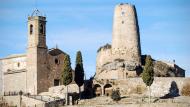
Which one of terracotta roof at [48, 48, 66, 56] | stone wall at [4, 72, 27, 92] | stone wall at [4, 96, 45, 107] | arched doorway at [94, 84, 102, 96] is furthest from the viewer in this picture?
terracotta roof at [48, 48, 66, 56]

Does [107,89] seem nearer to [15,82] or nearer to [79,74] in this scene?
[79,74]

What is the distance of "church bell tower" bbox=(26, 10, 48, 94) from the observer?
6662 centimetres

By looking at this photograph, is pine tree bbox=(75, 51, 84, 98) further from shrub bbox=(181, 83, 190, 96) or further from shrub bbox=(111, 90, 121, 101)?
shrub bbox=(181, 83, 190, 96)

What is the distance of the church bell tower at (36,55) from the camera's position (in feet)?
219

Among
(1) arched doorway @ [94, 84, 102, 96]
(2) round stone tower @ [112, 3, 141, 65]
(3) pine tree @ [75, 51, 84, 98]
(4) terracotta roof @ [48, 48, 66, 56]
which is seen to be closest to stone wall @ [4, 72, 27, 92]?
(4) terracotta roof @ [48, 48, 66, 56]

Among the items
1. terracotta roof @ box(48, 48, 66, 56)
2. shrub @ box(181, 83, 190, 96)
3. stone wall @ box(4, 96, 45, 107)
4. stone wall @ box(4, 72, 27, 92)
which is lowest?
stone wall @ box(4, 96, 45, 107)

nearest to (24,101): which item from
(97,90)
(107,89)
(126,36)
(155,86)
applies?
(97,90)

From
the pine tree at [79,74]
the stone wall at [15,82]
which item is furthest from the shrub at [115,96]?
the stone wall at [15,82]

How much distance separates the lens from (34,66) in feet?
219

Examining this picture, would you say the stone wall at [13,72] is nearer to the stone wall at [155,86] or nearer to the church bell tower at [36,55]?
the church bell tower at [36,55]

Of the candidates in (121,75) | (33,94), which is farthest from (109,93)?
(33,94)

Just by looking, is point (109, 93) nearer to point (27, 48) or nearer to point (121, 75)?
point (121, 75)

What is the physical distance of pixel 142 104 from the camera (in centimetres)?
5891

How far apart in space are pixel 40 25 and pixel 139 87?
11.5m
